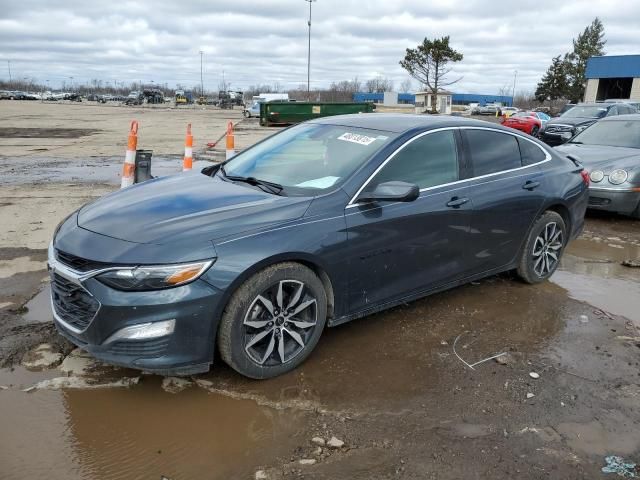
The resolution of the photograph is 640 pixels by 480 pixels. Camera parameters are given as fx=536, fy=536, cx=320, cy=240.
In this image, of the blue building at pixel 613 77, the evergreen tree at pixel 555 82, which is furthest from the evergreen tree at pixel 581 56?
the blue building at pixel 613 77

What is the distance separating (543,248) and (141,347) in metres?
3.85

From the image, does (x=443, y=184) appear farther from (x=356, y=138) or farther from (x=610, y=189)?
(x=610, y=189)

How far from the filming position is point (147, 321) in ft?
9.56

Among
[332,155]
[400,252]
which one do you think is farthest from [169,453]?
[332,155]

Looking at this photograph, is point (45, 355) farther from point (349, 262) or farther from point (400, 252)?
point (400, 252)

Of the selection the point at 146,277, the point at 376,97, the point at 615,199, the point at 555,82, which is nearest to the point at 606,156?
the point at 615,199

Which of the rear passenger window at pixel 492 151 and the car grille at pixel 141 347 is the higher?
the rear passenger window at pixel 492 151

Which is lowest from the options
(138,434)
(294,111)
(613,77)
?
(138,434)

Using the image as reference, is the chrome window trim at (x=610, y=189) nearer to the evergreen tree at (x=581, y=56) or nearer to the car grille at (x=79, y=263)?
the car grille at (x=79, y=263)

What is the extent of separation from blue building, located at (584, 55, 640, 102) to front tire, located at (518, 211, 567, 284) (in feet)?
175

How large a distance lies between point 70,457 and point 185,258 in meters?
1.14

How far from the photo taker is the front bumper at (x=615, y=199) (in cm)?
771

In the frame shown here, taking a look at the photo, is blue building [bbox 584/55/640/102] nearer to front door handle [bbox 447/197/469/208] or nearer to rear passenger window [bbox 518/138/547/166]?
rear passenger window [bbox 518/138/547/166]

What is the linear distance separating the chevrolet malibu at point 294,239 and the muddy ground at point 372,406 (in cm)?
29
